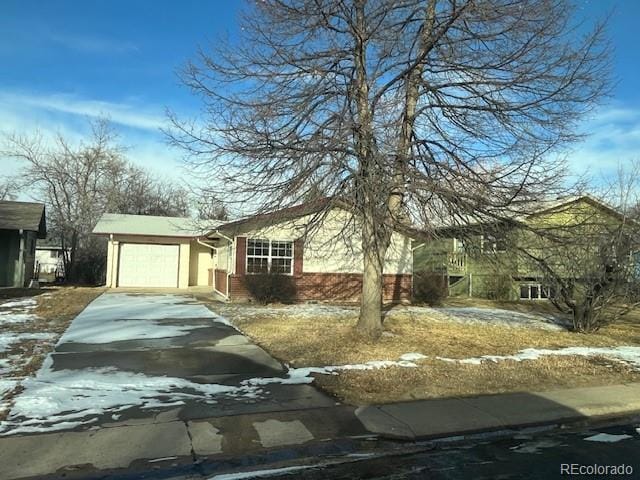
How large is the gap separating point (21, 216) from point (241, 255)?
504 inches

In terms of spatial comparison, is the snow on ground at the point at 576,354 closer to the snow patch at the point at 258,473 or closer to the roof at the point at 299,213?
the roof at the point at 299,213

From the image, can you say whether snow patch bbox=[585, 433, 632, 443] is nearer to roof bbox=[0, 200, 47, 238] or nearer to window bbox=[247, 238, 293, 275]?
window bbox=[247, 238, 293, 275]

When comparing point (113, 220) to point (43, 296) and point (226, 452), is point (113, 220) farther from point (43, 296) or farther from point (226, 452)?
point (226, 452)

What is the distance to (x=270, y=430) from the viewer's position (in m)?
6.04

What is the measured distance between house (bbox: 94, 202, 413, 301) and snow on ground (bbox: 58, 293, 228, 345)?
259cm

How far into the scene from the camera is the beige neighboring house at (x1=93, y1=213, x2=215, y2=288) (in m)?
26.6

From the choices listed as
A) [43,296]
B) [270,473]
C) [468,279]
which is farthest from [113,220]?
[270,473]

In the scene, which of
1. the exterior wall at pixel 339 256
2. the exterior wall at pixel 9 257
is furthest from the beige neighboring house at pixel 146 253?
the exterior wall at pixel 339 256

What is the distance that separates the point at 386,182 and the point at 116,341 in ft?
20.4

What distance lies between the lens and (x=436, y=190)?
32.2 ft

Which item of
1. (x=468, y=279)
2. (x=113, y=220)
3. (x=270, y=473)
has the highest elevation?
(x=113, y=220)

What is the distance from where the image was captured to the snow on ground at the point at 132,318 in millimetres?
11617

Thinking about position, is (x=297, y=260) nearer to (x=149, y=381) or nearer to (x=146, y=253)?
(x=146, y=253)

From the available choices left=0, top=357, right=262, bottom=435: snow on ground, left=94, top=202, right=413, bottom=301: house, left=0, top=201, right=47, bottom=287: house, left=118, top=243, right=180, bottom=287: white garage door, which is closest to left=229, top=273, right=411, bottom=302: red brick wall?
left=94, top=202, right=413, bottom=301: house
